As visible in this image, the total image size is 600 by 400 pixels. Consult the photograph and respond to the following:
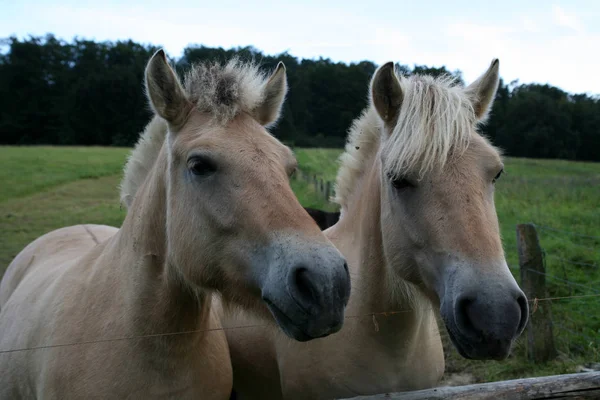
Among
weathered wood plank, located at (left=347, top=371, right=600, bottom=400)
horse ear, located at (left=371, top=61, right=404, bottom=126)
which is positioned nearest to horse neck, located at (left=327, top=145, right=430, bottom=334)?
horse ear, located at (left=371, top=61, right=404, bottom=126)

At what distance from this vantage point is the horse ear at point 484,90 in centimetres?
286

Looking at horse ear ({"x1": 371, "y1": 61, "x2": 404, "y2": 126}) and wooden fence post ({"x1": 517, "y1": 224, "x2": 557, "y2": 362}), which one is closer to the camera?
horse ear ({"x1": 371, "y1": 61, "x2": 404, "y2": 126})

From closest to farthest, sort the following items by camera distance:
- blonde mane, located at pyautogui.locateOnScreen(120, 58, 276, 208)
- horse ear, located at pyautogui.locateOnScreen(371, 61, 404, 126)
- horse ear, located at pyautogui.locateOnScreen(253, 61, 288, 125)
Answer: blonde mane, located at pyautogui.locateOnScreen(120, 58, 276, 208), horse ear, located at pyautogui.locateOnScreen(371, 61, 404, 126), horse ear, located at pyautogui.locateOnScreen(253, 61, 288, 125)

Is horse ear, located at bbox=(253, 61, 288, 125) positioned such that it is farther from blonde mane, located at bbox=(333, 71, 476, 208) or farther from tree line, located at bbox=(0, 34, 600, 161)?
tree line, located at bbox=(0, 34, 600, 161)

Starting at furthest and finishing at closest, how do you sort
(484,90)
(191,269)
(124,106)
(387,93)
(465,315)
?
(124,106) → (484,90) → (387,93) → (191,269) → (465,315)

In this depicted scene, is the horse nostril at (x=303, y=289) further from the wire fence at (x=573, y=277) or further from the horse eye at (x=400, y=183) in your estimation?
the wire fence at (x=573, y=277)

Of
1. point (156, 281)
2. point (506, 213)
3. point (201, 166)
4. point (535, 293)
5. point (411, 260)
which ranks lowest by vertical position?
point (506, 213)

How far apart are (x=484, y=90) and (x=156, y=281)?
2.35 m

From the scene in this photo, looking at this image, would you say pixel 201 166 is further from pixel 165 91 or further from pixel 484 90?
pixel 484 90

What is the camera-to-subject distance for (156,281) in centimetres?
243

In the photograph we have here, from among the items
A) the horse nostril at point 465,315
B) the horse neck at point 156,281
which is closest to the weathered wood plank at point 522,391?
the horse nostril at point 465,315

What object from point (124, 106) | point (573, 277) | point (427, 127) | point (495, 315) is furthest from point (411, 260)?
point (124, 106)

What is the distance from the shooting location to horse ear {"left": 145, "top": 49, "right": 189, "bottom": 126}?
2324 mm

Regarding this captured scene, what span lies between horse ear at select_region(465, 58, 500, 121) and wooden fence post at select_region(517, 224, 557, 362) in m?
2.91
